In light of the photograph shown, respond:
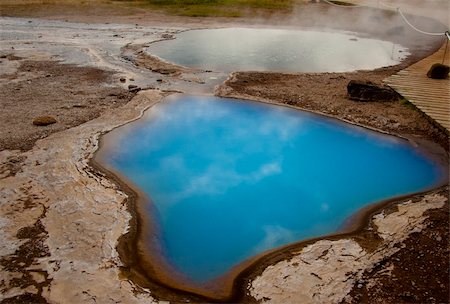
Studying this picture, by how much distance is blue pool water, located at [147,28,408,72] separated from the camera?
1594 centimetres

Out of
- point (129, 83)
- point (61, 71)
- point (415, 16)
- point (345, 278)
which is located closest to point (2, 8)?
point (61, 71)

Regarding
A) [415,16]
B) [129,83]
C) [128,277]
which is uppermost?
[415,16]

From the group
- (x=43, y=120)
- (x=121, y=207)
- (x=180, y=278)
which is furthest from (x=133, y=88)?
(x=180, y=278)

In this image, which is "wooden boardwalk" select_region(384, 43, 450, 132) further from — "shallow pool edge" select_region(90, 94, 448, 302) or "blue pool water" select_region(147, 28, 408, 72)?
"shallow pool edge" select_region(90, 94, 448, 302)

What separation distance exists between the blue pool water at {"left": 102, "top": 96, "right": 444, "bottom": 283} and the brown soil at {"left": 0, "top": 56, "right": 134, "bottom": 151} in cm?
141

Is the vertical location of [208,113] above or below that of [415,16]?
below

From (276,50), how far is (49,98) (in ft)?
32.1

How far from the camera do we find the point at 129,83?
13.5 metres

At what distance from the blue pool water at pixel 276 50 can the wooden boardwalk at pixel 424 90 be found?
2320mm

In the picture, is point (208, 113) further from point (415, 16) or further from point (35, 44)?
point (415, 16)

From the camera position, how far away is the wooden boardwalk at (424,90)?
10289 millimetres

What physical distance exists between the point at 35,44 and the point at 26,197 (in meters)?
14.0

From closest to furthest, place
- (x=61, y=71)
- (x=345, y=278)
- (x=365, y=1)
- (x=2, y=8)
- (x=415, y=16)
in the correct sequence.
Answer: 1. (x=345, y=278)
2. (x=61, y=71)
3. (x=415, y=16)
4. (x=2, y=8)
5. (x=365, y=1)

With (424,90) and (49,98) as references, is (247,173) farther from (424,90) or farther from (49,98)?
(49,98)
